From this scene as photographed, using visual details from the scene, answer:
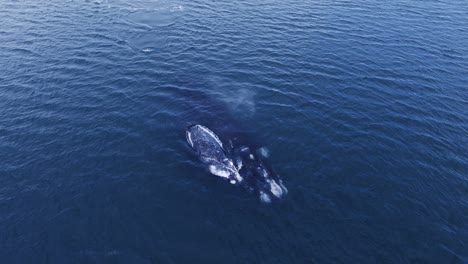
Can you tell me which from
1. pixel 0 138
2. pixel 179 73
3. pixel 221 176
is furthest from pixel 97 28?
pixel 221 176

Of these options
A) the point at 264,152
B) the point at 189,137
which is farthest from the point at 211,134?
the point at 264,152

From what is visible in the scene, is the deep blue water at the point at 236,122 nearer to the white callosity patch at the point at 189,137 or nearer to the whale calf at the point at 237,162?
the white callosity patch at the point at 189,137

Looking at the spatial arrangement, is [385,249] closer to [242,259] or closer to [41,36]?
[242,259]

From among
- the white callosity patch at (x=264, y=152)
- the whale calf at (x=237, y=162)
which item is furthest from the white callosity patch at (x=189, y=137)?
the white callosity patch at (x=264, y=152)

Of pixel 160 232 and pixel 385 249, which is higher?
pixel 385 249

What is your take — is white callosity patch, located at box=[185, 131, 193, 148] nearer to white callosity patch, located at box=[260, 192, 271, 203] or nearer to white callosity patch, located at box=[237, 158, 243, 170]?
white callosity patch, located at box=[237, 158, 243, 170]

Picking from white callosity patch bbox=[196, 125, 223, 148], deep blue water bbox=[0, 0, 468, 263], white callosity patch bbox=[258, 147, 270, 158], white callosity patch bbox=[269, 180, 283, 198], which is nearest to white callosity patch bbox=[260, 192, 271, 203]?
white callosity patch bbox=[269, 180, 283, 198]
